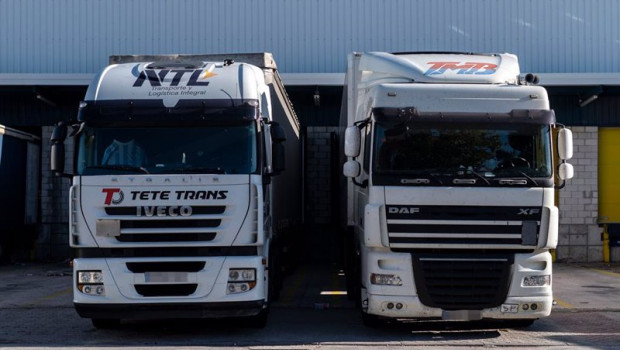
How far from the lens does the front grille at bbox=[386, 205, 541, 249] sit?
33.7ft

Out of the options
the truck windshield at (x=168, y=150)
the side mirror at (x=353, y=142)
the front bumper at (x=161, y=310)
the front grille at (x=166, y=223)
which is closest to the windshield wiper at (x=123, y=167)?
the truck windshield at (x=168, y=150)

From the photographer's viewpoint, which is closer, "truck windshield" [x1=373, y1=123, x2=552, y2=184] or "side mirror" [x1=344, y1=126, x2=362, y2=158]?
"truck windshield" [x1=373, y1=123, x2=552, y2=184]

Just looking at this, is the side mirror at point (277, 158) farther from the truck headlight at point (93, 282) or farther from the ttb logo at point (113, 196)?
the truck headlight at point (93, 282)

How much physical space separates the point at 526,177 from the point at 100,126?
5.35 metres

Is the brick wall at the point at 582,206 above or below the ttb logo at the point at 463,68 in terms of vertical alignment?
below

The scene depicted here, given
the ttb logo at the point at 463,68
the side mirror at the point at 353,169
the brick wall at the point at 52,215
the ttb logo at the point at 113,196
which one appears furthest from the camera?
the brick wall at the point at 52,215

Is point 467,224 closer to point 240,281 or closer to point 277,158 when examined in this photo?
point 277,158

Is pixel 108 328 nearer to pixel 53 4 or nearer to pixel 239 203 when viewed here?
pixel 239 203

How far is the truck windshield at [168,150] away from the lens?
34.0ft

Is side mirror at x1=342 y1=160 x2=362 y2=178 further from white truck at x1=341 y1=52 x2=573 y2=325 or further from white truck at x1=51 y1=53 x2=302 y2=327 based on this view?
white truck at x1=51 y1=53 x2=302 y2=327

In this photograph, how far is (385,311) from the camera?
10352 mm

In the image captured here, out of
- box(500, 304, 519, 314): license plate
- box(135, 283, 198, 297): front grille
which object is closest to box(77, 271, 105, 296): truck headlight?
box(135, 283, 198, 297): front grille

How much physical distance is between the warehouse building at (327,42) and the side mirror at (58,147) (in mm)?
13626

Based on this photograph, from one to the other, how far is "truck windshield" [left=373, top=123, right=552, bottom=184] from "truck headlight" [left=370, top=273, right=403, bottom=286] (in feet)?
4.19
